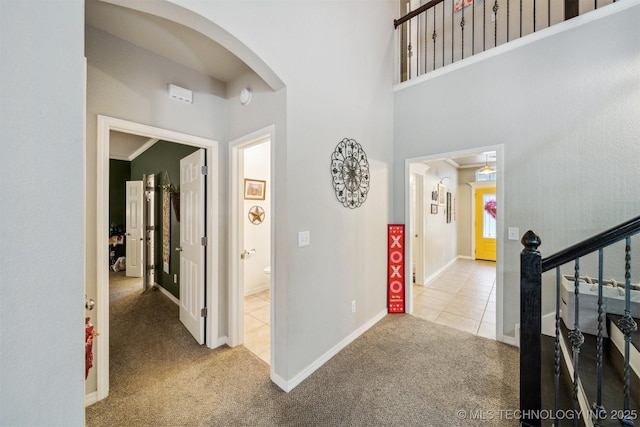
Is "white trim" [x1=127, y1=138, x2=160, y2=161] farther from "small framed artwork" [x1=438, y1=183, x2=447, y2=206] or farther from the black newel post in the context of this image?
"small framed artwork" [x1=438, y1=183, x2=447, y2=206]

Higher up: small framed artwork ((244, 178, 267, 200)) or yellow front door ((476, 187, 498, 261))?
small framed artwork ((244, 178, 267, 200))

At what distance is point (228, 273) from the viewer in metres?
2.42

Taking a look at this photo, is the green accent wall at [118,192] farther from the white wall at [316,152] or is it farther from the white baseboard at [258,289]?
the white wall at [316,152]

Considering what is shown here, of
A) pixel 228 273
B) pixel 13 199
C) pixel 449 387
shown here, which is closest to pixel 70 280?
pixel 13 199

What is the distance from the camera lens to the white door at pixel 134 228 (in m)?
4.58

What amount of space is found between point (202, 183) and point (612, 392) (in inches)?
124

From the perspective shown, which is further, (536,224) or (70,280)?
(536,224)

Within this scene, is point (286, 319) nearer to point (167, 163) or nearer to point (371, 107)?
point (371, 107)

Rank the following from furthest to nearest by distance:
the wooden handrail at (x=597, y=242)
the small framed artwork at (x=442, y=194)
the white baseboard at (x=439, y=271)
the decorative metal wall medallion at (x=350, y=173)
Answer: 1. the small framed artwork at (x=442, y=194)
2. the white baseboard at (x=439, y=271)
3. the decorative metal wall medallion at (x=350, y=173)
4. the wooden handrail at (x=597, y=242)

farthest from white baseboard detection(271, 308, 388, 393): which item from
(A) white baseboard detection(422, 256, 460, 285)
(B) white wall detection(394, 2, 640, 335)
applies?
(A) white baseboard detection(422, 256, 460, 285)

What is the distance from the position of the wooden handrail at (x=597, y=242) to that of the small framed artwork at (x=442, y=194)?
431 centimetres

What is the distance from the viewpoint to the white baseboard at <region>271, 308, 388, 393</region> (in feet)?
6.03

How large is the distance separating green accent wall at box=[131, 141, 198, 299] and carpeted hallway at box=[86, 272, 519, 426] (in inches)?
42.6

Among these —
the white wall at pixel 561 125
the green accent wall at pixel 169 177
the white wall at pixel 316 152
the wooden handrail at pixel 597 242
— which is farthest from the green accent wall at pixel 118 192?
the wooden handrail at pixel 597 242
